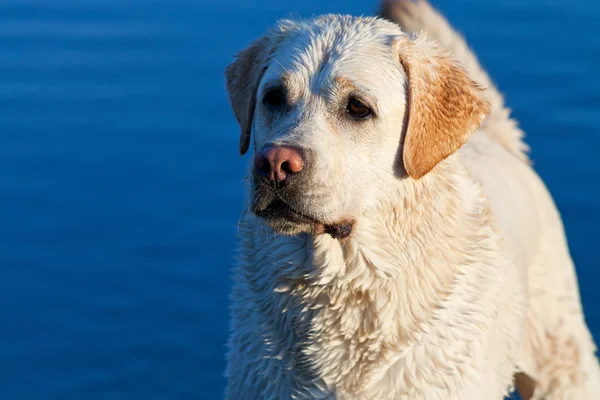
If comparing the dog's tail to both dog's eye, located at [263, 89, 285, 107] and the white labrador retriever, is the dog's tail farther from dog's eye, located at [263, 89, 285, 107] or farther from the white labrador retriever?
dog's eye, located at [263, 89, 285, 107]

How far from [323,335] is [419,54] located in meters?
1.32

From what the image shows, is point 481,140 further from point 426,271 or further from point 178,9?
point 178,9

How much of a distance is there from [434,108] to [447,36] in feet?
5.23

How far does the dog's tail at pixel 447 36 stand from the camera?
6.01m

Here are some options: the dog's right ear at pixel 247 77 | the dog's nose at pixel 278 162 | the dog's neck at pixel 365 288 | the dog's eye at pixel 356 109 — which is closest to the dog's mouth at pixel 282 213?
the dog's nose at pixel 278 162

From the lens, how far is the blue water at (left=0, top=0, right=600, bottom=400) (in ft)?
23.4

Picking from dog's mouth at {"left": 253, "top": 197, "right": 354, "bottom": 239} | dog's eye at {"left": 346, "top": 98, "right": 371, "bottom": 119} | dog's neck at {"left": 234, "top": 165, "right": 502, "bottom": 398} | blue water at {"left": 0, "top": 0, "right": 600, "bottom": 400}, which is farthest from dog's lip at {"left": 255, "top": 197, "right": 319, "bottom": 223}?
blue water at {"left": 0, "top": 0, "right": 600, "bottom": 400}

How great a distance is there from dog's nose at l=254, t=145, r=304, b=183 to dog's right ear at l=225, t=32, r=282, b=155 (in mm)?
841

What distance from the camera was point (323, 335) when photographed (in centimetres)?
470

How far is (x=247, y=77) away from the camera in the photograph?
507 centimetres

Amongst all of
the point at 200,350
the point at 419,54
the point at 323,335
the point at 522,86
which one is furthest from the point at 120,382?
the point at 522,86

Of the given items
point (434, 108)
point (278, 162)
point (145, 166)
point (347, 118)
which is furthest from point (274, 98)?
point (145, 166)

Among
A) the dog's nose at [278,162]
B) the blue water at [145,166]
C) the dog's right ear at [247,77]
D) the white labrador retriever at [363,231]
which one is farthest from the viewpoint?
the blue water at [145,166]

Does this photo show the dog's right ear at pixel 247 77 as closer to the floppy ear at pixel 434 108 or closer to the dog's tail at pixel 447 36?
the floppy ear at pixel 434 108
